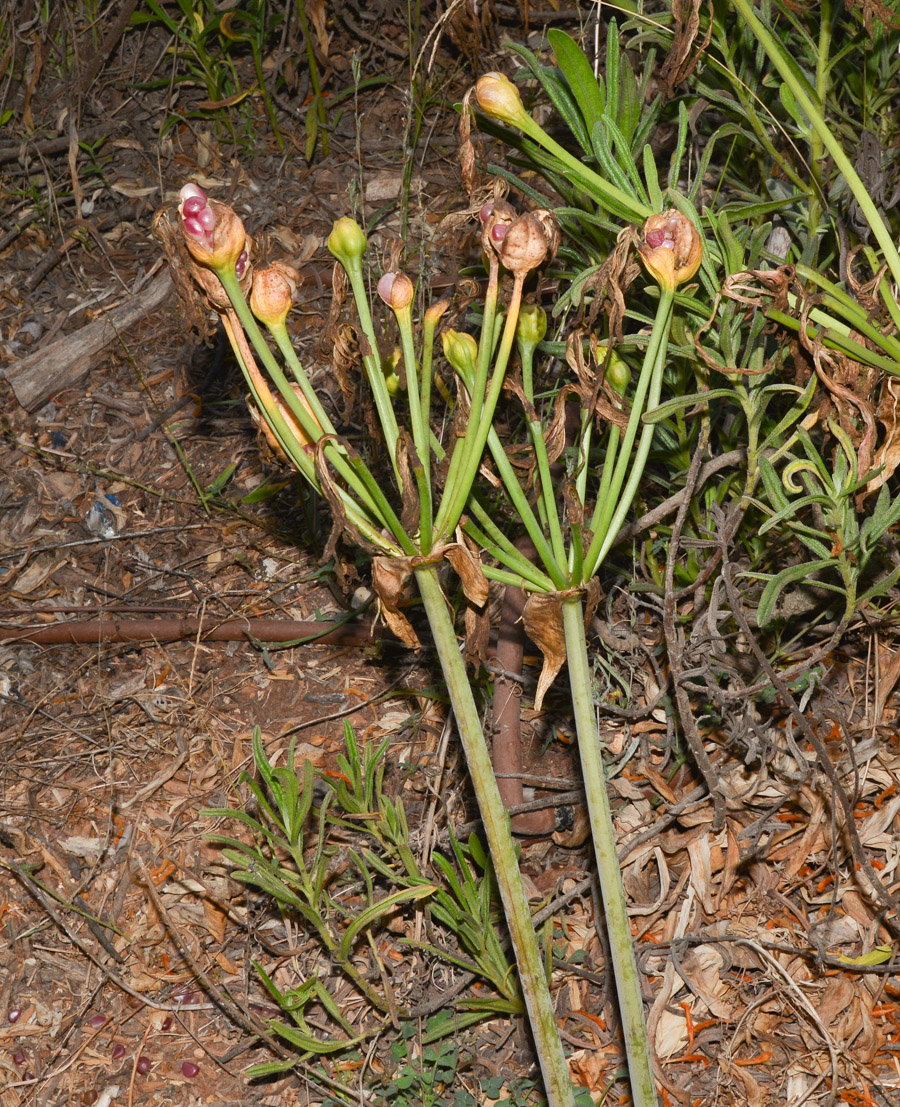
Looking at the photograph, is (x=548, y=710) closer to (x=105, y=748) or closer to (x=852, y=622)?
(x=852, y=622)

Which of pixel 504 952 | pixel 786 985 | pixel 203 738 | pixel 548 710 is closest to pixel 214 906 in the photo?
pixel 203 738

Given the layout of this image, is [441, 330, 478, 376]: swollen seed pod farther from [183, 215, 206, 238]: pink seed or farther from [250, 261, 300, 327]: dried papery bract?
[183, 215, 206, 238]: pink seed

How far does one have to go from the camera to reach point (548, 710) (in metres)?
1.96

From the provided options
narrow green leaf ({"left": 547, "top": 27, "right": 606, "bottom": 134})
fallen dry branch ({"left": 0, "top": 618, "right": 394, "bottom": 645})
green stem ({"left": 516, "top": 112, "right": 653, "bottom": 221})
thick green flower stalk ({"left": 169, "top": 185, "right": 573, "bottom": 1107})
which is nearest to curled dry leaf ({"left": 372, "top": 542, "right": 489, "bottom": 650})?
thick green flower stalk ({"left": 169, "top": 185, "right": 573, "bottom": 1107})

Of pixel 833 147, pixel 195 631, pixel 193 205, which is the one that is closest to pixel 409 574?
pixel 193 205

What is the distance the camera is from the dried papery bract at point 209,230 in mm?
1093

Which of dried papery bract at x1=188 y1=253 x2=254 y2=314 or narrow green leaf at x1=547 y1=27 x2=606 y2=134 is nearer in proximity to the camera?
dried papery bract at x1=188 y1=253 x2=254 y2=314

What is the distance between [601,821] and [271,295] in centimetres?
72

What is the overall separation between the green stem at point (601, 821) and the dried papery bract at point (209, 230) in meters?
0.54

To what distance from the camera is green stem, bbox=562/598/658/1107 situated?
1.20 metres

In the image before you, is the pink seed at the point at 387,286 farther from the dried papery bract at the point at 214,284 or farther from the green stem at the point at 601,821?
the green stem at the point at 601,821

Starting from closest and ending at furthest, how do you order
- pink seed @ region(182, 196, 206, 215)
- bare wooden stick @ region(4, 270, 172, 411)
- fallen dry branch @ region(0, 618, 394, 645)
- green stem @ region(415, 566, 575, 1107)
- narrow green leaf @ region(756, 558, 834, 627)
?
pink seed @ region(182, 196, 206, 215) < green stem @ region(415, 566, 575, 1107) < narrow green leaf @ region(756, 558, 834, 627) < fallen dry branch @ region(0, 618, 394, 645) < bare wooden stick @ region(4, 270, 172, 411)

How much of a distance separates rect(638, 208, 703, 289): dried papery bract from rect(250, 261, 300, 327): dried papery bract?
1.33 feet

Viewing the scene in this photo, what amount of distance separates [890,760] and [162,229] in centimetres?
142
